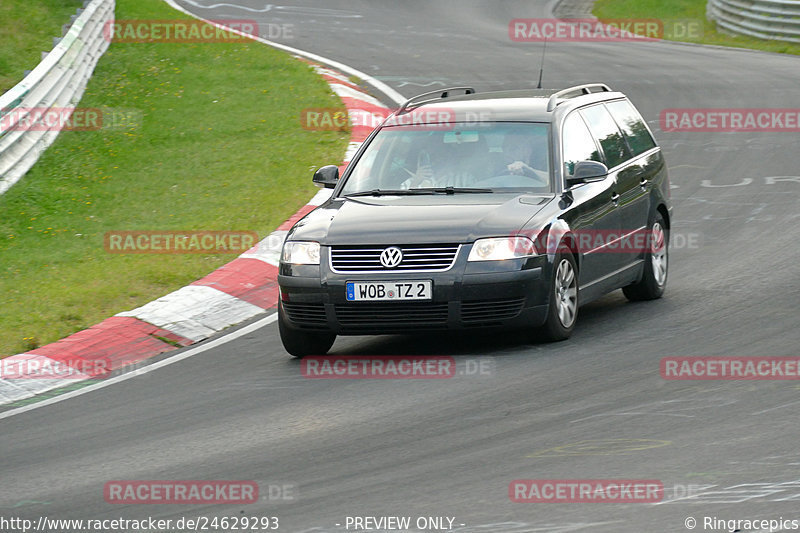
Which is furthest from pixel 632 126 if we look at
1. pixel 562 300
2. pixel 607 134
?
pixel 562 300

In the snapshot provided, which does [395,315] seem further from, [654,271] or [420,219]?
[654,271]

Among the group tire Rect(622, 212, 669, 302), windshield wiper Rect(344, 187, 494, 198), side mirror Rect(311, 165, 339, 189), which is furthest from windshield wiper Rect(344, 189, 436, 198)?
tire Rect(622, 212, 669, 302)

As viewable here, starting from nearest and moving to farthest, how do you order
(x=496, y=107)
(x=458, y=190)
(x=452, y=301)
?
(x=452, y=301) < (x=458, y=190) < (x=496, y=107)

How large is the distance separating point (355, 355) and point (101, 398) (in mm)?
1737

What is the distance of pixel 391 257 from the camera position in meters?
8.45

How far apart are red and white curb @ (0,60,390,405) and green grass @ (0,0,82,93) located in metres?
9.69

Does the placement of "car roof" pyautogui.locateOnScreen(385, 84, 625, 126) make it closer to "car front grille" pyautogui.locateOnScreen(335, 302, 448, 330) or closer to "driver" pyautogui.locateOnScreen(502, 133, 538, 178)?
"driver" pyautogui.locateOnScreen(502, 133, 538, 178)

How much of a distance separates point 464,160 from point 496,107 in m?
0.66

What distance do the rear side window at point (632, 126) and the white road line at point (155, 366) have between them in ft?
10.5

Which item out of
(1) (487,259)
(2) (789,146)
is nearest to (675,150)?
(2) (789,146)

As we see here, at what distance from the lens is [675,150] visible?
17328mm

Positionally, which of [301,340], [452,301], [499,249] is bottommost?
[301,340]

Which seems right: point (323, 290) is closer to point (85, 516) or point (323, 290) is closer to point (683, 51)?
point (85, 516)

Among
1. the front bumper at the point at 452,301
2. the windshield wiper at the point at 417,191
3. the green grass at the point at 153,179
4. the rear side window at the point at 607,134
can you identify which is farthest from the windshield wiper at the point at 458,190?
the green grass at the point at 153,179
